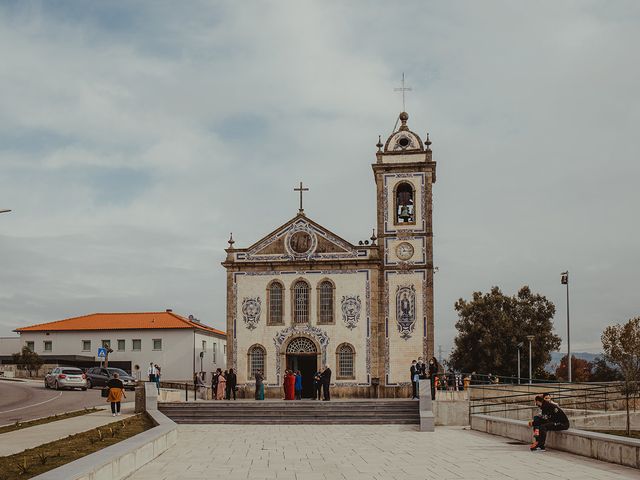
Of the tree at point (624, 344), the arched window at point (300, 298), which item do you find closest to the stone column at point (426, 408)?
the tree at point (624, 344)

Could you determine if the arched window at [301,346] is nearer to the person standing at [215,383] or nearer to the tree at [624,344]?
the person standing at [215,383]

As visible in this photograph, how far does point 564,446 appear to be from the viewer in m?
14.9

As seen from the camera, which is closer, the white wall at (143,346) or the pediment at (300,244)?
the pediment at (300,244)

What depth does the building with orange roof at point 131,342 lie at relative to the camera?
178 feet

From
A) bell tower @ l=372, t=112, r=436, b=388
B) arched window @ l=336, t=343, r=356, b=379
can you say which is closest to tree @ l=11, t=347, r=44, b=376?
arched window @ l=336, t=343, r=356, b=379

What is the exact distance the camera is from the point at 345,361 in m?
35.4

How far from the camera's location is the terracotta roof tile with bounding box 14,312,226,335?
55594mm

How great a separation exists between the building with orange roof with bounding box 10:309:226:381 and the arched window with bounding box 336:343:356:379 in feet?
63.3

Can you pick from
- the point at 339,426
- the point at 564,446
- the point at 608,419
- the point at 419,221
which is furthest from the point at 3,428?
the point at 419,221

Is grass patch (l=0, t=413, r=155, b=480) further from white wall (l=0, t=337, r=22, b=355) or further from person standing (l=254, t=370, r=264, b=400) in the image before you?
white wall (l=0, t=337, r=22, b=355)

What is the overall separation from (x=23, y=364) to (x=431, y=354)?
30309 mm

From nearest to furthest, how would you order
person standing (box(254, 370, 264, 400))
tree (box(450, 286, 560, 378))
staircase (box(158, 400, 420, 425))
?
staircase (box(158, 400, 420, 425))
person standing (box(254, 370, 264, 400))
tree (box(450, 286, 560, 378))

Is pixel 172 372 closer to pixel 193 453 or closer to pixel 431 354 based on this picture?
pixel 431 354

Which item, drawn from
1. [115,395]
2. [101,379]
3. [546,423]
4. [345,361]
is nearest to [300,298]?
[345,361]
